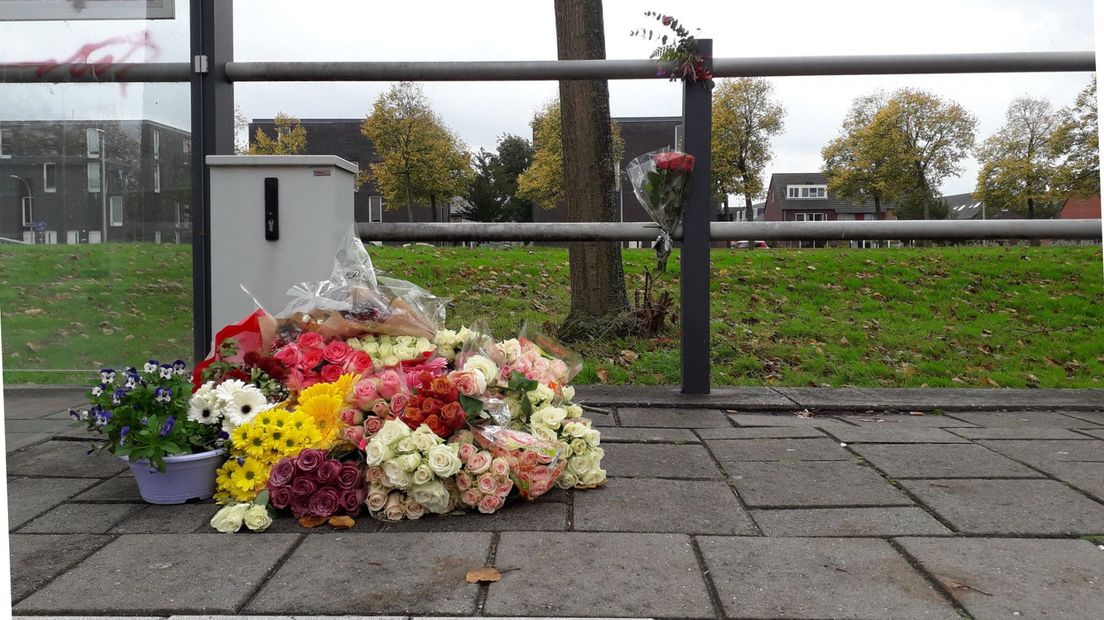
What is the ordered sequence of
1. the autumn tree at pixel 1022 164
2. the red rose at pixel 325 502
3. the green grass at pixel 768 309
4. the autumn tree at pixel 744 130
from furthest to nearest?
1. the autumn tree at pixel 744 130
2. the autumn tree at pixel 1022 164
3. the green grass at pixel 768 309
4. the red rose at pixel 325 502

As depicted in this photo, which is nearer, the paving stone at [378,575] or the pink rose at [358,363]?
the paving stone at [378,575]

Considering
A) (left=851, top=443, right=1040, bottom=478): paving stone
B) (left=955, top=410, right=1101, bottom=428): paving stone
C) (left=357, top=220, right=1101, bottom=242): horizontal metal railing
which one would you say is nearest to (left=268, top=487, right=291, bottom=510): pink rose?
(left=357, top=220, right=1101, bottom=242): horizontal metal railing

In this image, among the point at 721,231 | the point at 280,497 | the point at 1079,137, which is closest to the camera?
the point at 280,497

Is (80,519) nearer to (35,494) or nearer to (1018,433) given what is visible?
(35,494)

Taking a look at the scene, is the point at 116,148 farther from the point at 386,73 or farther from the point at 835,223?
the point at 835,223

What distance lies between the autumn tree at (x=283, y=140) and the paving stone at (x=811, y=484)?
102 ft

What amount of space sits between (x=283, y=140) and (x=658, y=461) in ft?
109

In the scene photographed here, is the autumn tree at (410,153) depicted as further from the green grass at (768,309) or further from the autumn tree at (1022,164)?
the autumn tree at (1022,164)

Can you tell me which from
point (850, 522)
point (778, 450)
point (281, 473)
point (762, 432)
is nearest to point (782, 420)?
point (762, 432)

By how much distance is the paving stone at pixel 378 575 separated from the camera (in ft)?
5.71

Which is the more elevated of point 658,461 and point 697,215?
point 697,215

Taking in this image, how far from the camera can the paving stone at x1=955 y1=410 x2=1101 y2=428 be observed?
3.62 m

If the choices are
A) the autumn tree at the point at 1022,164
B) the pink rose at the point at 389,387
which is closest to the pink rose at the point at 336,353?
the pink rose at the point at 389,387

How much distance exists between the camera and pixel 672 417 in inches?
150
